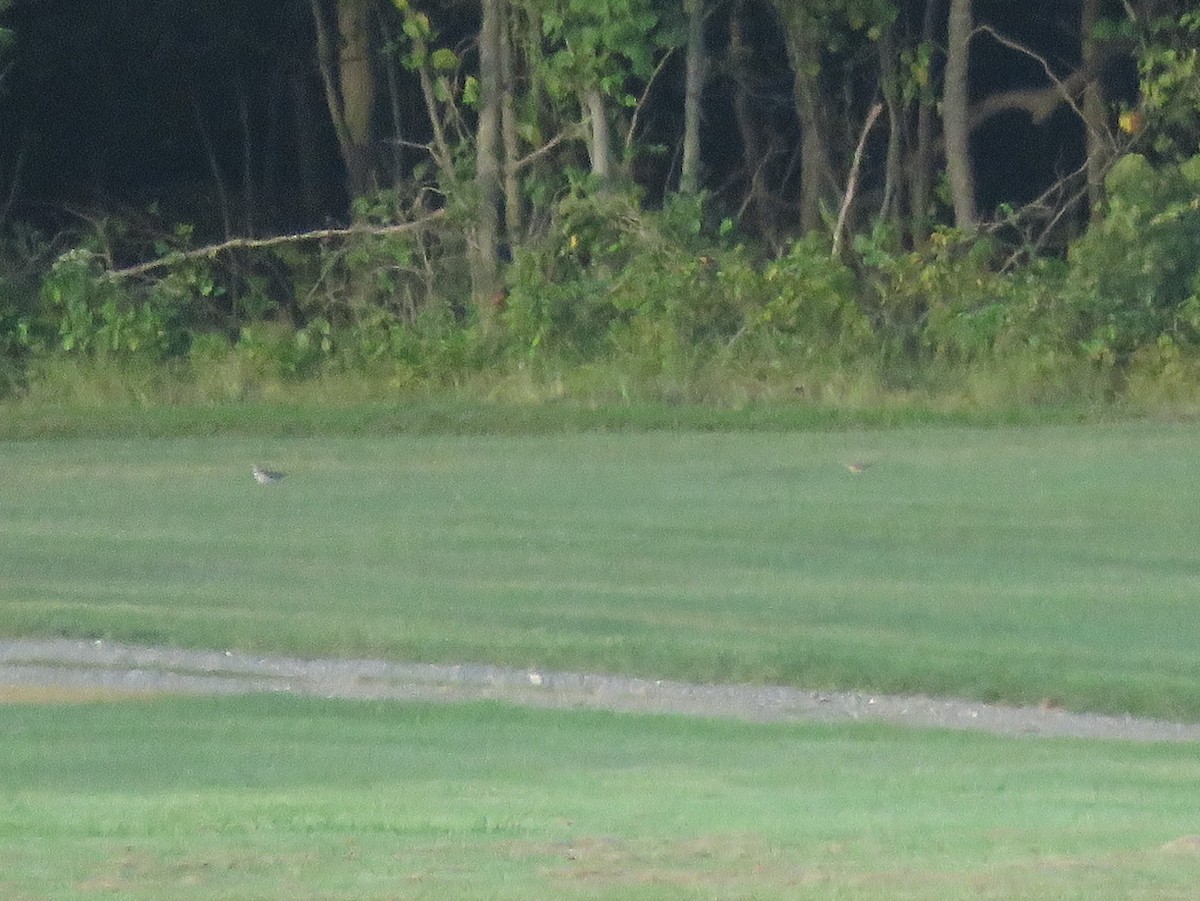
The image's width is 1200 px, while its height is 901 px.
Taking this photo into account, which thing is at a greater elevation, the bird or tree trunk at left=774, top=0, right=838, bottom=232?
tree trunk at left=774, top=0, right=838, bottom=232

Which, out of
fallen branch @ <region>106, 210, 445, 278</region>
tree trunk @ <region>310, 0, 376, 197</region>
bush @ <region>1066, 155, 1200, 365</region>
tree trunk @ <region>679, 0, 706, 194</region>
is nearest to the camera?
bush @ <region>1066, 155, 1200, 365</region>

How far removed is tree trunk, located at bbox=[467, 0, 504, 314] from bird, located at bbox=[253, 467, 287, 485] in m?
7.17

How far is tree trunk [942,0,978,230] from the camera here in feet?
78.1

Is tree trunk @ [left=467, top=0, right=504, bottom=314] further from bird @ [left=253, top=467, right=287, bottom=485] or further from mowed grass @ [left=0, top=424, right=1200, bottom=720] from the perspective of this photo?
bird @ [left=253, top=467, right=287, bottom=485]

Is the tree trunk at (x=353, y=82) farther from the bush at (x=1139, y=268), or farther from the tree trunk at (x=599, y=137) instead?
the bush at (x=1139, y=268)

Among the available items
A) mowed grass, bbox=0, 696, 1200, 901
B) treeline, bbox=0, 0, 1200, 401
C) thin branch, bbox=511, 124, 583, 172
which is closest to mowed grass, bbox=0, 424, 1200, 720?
mowed grass, bbox=0, 696, 1200, 901

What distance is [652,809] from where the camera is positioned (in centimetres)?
618

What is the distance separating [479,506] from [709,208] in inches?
550

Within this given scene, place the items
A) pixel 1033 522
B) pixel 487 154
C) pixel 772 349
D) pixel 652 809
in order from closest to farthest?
pixel 652 809, pixel 1033 522, pixel 772 349, pixel 487 154

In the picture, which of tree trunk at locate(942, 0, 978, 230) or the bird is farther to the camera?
tree trunk at locate(942, 0, 978, 230)

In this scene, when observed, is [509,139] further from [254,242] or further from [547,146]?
[254,242]

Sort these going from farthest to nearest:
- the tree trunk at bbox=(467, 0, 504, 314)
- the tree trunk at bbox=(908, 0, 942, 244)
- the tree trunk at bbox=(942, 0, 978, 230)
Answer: the tree trunk at bbox=(908, 0, 942, 244)
the tree trunk at bbox=(942, 0, 978, 230)
the tree trunk at bbox=(467, 0, 504, 314)

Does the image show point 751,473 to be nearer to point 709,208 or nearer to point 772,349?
point 772,349

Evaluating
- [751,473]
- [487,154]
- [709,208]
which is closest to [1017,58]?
[709,208]
